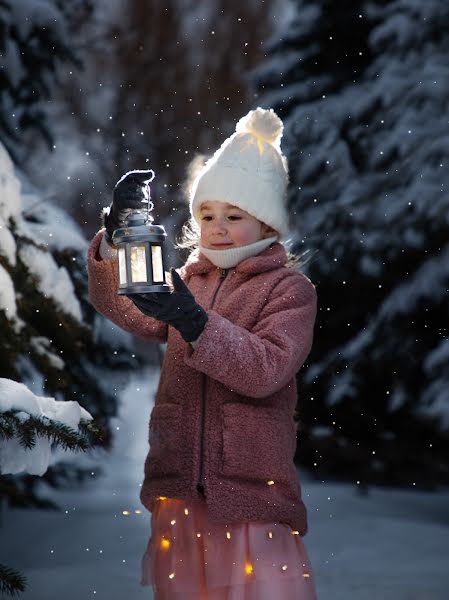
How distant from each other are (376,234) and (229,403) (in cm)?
351

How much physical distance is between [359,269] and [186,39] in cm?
184

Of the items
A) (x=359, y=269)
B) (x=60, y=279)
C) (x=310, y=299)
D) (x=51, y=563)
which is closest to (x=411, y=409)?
(x=359, y=269)

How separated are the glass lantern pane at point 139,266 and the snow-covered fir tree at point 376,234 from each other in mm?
3409

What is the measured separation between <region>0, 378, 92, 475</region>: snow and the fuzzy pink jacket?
22 cm

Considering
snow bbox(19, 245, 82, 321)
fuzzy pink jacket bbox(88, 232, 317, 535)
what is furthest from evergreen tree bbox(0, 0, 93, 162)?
fuzzy pink jacket bbox(88, 232, 317, 535)

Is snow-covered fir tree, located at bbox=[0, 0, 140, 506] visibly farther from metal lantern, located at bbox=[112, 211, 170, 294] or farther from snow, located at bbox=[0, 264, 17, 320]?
metal lantern, located at bbox=[112, 211, 170, 294]

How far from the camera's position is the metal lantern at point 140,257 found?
205 centimetres

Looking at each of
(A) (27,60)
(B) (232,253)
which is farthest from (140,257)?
(A) (27,60)

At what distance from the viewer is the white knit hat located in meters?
2.40

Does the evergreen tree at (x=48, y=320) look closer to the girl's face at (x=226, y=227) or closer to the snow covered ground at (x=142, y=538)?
the snow covered ground at (x=142, y=538)

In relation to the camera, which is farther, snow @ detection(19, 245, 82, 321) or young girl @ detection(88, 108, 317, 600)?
snow @ detection(19, 245, 82, 321)

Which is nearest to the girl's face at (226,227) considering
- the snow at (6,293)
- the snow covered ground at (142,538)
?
the snow at (6,293)

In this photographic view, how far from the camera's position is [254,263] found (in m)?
2.37

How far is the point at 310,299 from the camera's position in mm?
2391
